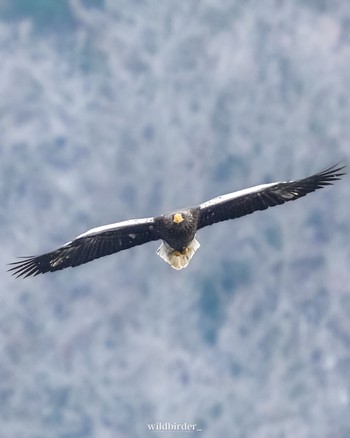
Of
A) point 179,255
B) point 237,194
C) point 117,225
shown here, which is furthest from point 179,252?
point 237,194

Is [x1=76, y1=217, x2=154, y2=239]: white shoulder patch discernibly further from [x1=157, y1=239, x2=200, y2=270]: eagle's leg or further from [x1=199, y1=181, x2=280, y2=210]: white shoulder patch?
[x1=199, y1=181, x2=280, y2=210]: white shoulder patch

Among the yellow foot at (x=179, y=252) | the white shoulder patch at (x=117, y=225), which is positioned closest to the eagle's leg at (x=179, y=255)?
the yellow foot at (x=179, y=252)

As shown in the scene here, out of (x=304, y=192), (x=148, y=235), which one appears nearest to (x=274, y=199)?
(x=304, y=192)

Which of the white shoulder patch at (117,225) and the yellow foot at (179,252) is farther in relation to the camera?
the yellow foot at (179,252)

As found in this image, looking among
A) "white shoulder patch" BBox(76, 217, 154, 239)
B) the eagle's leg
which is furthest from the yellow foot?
"white shoulder patch" BBox(76, 217, 154, 239)

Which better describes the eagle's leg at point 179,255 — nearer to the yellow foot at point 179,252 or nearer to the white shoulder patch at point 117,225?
the yellow foot at point 179,252

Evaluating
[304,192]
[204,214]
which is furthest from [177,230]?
[304,192]

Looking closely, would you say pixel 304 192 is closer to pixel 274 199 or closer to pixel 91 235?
pixel 274 199

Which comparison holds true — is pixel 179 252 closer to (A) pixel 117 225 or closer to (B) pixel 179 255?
(B) pixel 179 255
